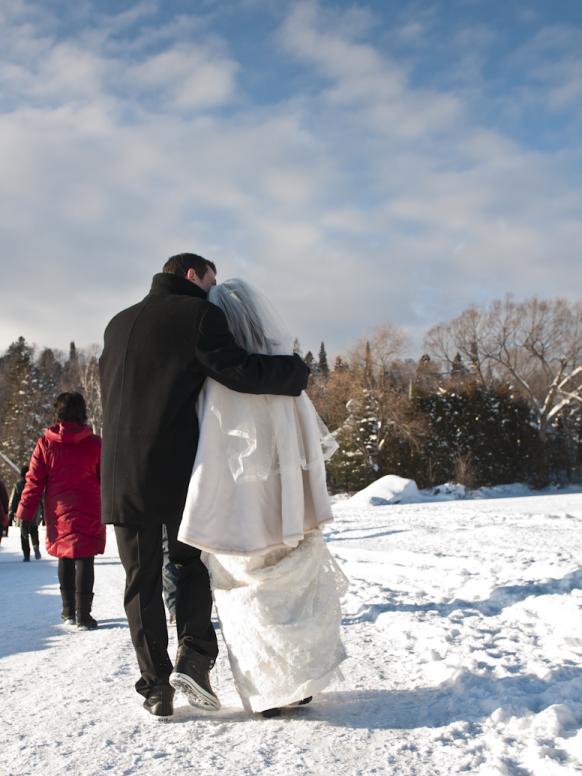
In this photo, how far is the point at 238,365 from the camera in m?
2.96

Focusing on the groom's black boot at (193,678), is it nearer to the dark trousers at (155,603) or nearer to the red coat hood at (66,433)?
the dark trousers at (155,603)

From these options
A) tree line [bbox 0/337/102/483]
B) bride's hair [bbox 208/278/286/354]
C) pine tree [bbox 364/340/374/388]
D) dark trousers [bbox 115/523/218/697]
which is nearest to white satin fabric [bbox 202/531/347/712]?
dark trousers [bbox 115/523/218/697]

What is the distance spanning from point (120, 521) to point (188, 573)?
0.40 metres

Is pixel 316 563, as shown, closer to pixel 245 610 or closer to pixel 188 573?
pixel 245 610

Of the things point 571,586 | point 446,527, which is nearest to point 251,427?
point 571,586

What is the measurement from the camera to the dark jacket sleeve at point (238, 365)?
116 inches

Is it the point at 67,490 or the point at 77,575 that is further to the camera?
the point at 67,490

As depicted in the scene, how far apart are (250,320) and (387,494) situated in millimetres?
20330

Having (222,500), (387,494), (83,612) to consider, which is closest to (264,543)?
(222,500)

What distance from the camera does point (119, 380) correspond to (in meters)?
3.19

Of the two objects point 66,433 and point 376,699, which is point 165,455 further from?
point 66,433

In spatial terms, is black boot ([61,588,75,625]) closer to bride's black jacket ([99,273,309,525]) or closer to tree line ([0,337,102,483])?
bride's black jacket ([99,273,309,525])

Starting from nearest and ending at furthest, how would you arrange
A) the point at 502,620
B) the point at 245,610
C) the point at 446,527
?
the point at 245,610
the point at 502,620
the point at 446,527

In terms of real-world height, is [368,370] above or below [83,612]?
above
